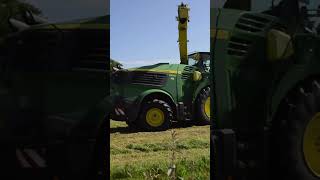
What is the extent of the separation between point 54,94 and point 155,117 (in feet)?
21.2

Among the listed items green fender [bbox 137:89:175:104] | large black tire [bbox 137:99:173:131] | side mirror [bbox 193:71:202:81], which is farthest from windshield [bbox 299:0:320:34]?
side mirror [bbox 193:71:202:81]

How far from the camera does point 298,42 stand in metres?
3.47

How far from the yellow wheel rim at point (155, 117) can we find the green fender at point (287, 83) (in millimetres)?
5775

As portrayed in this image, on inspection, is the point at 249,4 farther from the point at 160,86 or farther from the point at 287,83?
the point at 160,86

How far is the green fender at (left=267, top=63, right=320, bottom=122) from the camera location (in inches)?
133

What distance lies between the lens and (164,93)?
973 centimetres

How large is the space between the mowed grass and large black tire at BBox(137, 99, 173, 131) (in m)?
0.36

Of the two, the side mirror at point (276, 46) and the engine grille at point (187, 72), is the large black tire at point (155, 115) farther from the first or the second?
the side mirror at point (276, 46)

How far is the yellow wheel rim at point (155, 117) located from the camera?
918 cm

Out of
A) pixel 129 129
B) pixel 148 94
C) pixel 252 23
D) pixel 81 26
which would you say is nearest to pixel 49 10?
pixel 81 26

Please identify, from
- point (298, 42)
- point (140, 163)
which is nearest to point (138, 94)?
point (140, 163)

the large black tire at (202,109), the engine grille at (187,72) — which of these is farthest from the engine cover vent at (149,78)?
the large black tire at (202,109)

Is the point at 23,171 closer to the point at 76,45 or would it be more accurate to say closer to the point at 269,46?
the point at 76,45

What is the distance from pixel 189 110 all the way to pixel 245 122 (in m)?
6.73
